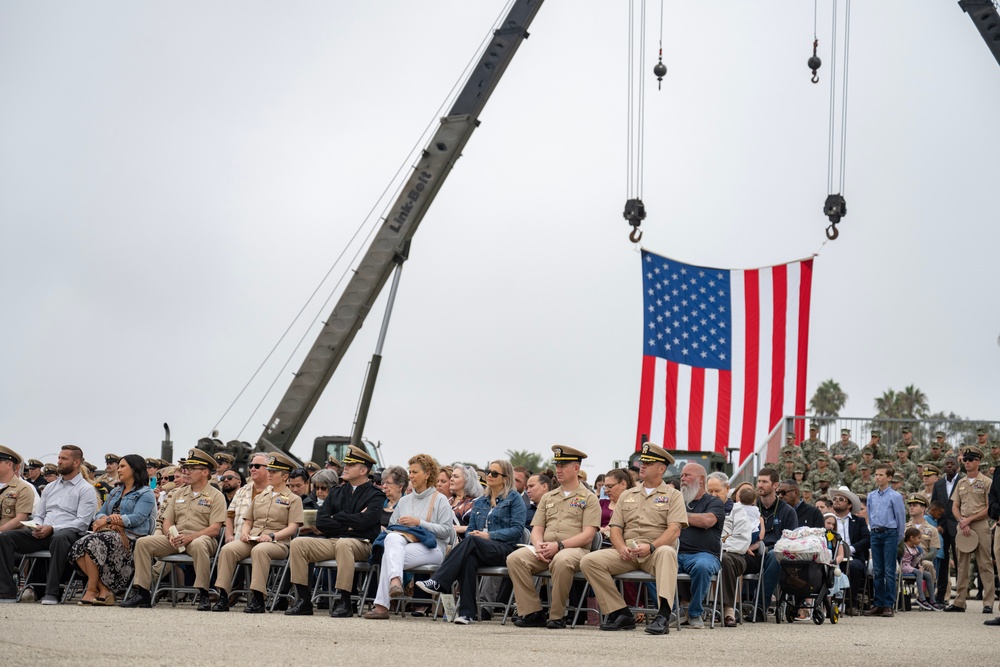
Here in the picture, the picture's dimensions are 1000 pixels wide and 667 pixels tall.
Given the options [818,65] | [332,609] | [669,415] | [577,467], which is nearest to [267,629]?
[332,609]

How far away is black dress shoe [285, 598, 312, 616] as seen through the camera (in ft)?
37.1

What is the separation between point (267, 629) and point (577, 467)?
3146mm

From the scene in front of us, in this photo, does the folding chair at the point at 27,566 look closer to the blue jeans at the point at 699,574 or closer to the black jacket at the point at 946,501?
the blue jeans at the point at 699,574

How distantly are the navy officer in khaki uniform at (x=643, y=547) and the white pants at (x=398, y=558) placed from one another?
1.69 metres

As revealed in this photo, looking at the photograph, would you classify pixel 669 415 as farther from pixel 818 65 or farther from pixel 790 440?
pixel 818 65

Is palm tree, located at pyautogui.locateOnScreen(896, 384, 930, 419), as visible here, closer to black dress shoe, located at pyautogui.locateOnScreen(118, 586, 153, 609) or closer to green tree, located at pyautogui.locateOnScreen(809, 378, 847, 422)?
green tree, located at pyautogui.locateOnScreen(809, 378, 847, 422)

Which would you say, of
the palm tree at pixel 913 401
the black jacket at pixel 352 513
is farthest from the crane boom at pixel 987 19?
the palm tree at pixel 913 401

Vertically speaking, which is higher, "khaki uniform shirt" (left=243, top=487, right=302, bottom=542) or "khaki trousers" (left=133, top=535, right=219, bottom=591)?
"khaki uniform shirt" (left=243, top=487, right=302, bottom=542)

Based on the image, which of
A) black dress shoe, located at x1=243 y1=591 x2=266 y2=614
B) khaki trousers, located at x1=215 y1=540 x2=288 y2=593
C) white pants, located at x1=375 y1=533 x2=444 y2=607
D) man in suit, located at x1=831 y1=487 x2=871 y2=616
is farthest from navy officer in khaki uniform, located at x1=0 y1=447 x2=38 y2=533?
man in suit, located at x1=831 y1=487 x2=871 y2=616

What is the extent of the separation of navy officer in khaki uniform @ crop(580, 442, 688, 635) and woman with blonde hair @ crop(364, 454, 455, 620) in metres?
1.73

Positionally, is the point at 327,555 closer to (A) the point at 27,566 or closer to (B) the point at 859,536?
(A) the point at 27,566

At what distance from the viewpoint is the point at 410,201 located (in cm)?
2145

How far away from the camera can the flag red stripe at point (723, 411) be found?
2186cm

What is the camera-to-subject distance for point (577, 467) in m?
11.0
